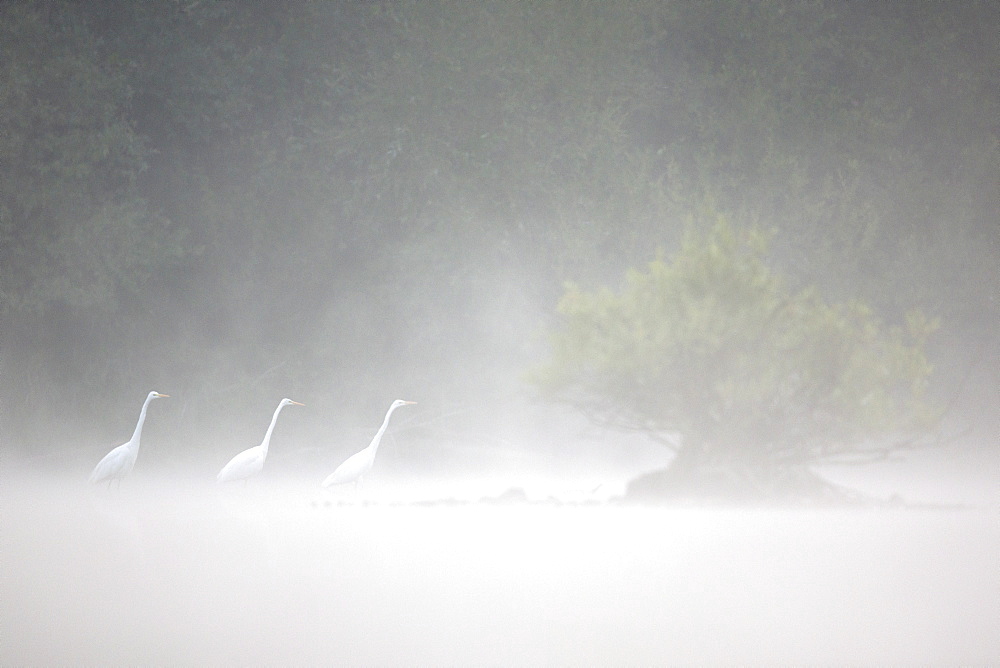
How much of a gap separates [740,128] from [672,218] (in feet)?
3.20

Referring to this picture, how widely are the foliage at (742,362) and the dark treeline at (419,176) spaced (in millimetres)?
1699

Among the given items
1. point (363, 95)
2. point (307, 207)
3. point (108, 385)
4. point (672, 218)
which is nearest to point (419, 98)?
point (363, 95)

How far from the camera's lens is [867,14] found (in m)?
7.44

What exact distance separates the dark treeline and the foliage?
1.70 metres

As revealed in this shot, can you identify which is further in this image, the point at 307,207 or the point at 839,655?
the point at 307,207

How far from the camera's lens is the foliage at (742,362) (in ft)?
15.4

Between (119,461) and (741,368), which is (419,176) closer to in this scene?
(119,461)

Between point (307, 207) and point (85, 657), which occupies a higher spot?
point (307, 207)

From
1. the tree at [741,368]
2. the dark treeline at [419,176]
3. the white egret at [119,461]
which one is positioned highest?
the dark treeline at [419,176]

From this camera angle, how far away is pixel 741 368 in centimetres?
476

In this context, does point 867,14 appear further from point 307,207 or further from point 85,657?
point 85,657

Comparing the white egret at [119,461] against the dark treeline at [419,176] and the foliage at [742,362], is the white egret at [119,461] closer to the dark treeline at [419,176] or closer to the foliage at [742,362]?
the dark treeline at [419,176]

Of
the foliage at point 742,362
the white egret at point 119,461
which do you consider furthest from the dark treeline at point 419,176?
the foliage at point 742,362

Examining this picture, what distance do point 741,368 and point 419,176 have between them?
10.0ft
